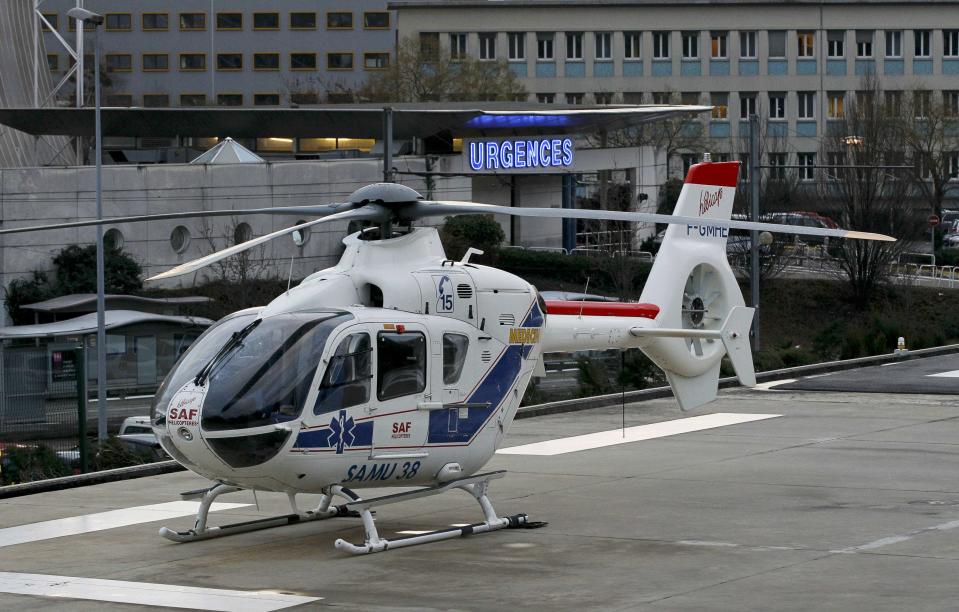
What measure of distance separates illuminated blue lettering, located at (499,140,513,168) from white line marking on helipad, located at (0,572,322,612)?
1821 inches

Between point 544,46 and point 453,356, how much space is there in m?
75.1

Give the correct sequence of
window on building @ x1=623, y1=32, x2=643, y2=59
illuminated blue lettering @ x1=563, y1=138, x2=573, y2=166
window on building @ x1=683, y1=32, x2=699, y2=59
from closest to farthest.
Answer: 1. illuminated blue lettering @ x1=563, y1=138, x2=573, y2=166
2. window on building @ x1=683, y1=32, x2=699, y2=59
3. window on building @ x1=623, y1=32, x2=643, y2=59

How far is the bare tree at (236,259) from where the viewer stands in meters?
45.2

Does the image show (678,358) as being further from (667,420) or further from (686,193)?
(667,420)

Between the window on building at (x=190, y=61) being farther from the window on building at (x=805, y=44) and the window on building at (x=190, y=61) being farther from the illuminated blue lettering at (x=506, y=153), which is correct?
the illuminated blue lettering at (x=506, y=153)

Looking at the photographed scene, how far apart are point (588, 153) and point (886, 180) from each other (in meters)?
12.6

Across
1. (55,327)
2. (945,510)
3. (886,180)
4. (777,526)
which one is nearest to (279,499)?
(777,526)

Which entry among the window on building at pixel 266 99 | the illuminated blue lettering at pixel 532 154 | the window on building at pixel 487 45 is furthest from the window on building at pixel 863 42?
the window on building at pixel 266 99

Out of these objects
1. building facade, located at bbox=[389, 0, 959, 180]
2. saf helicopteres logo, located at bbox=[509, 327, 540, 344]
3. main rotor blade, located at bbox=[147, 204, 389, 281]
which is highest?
building facade, located at bbox=[389, 0, 959, 180]

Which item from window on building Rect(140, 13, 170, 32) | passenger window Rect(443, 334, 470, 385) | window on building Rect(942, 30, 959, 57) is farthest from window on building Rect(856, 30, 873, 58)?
passenger window Rect(443, 334, 470, 385)

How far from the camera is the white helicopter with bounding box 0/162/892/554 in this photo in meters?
12.8

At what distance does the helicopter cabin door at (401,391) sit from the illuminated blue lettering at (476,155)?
143ft

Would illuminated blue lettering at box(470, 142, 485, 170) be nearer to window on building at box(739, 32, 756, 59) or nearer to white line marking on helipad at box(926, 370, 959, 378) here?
white line marking on helipad at box(926, 370, 959, 378)

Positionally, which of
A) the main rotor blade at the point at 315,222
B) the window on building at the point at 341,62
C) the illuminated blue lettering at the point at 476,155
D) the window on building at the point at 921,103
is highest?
the window on building at the point at 341,62
